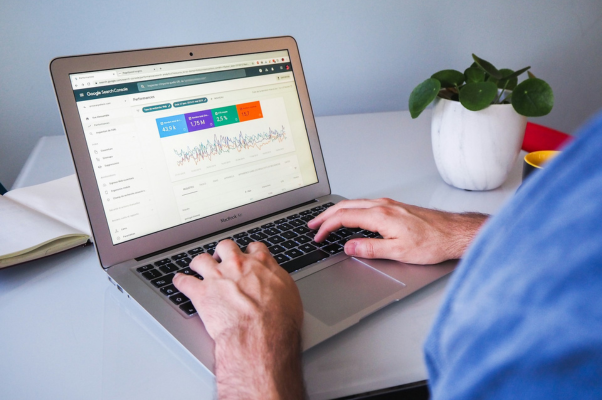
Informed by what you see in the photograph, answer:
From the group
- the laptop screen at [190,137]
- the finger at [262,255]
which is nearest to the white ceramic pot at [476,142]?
the laptop screen at [190,137]

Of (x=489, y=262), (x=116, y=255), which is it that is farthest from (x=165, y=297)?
(x=489, y=262)

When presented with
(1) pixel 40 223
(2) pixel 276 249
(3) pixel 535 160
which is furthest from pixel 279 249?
(3) pixel 535 160

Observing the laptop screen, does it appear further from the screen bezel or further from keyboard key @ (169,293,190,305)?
keyboard key @ (169,293,190,305)

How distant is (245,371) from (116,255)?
0.34 meters

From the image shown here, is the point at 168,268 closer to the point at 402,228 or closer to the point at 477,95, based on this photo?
the point at 402,228

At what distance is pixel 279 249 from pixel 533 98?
0.59m

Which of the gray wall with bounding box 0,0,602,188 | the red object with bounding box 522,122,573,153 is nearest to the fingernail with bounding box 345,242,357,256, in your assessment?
the red object with bounding box 522,122,573,153

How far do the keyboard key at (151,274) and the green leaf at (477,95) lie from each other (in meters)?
0.67

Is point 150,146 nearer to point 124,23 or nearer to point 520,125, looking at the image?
point 520,125

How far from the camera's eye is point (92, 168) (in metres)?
0.70

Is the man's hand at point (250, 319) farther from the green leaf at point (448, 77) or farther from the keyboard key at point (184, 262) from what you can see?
the green leaf at point (448, 77)

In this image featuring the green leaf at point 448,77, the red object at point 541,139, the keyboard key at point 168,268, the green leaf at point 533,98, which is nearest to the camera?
the keyboard key at point 168,268

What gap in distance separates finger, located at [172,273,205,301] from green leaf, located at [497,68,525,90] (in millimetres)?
765

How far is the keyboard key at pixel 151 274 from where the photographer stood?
680 mm
